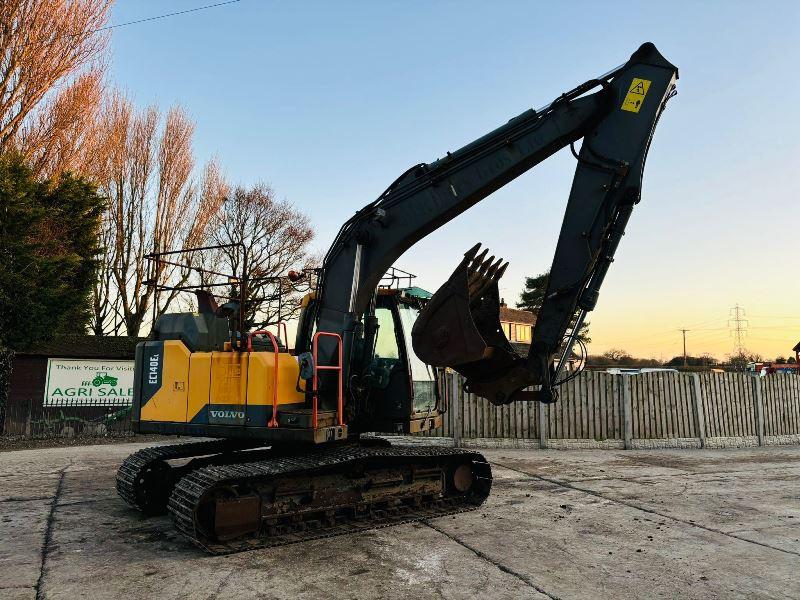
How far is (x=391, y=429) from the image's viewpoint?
6652mm

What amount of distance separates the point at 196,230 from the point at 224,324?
22.2m

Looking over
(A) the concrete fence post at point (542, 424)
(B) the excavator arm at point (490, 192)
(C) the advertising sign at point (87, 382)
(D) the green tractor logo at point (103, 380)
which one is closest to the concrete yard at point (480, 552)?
(B) the excavator arm at point (490, 192)

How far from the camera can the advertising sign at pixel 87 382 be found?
1611 centimetres

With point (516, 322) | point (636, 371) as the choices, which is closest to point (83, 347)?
point (636, 371)

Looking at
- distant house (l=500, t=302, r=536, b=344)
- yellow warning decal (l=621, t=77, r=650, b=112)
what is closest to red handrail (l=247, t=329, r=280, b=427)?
yellow warning decal (l=621, t=77, r=650, b=112)

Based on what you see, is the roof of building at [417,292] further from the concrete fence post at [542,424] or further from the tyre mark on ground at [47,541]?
the concrete fence post at [542,424]

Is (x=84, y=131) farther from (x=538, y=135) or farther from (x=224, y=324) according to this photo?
(x=538, y=135)

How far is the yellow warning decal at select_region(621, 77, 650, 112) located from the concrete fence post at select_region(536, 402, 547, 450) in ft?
26.6

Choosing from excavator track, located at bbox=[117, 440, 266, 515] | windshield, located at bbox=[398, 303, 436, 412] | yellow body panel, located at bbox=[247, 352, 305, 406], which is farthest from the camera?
excavator track, located at bbox=[117, 440, 266, 515]

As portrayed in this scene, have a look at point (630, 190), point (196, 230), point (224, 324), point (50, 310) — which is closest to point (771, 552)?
point (630, 190)

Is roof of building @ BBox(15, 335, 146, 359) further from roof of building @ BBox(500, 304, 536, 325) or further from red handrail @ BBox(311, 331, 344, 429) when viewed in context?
roof of building @ BBox(500, 304, 536, 325)

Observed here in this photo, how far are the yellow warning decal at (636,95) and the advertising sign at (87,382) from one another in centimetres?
1559

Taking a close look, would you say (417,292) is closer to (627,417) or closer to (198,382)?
(198,382)

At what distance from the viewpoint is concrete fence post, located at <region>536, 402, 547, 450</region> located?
12977 millimetres
